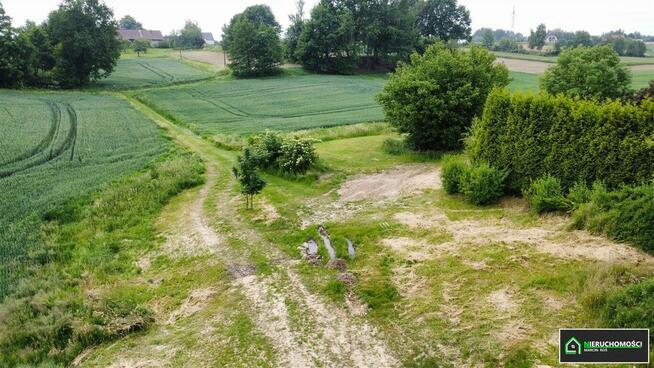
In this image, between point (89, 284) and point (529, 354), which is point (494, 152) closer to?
point (529, 354)

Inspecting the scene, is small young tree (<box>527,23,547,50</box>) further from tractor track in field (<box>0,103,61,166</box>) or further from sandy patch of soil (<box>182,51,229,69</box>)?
tractor track in field (<box>0,103,61,166</box>)

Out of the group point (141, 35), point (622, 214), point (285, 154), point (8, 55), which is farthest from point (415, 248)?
point (141, 35)

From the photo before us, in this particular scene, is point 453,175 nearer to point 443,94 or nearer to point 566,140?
point 566,140

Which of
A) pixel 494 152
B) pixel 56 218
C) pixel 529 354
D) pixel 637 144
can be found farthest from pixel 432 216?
pixel 56 218

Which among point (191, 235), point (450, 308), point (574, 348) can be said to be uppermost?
point (574, 348)

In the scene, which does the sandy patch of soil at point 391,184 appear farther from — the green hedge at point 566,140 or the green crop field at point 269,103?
the green crop field at point 269,103

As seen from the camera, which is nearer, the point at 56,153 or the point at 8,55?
the point at 56,153
